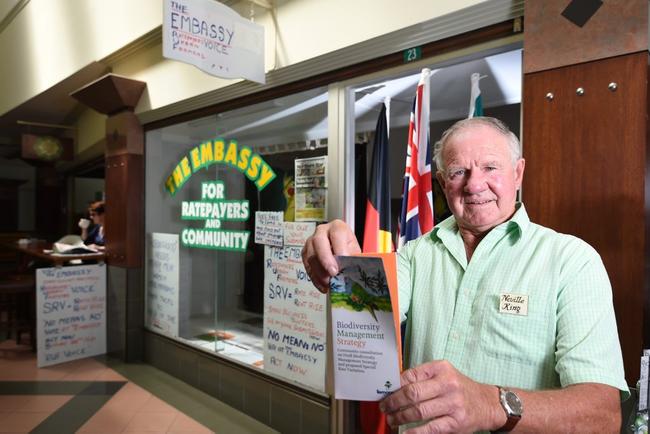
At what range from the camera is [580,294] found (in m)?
0.99

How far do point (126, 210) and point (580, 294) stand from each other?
14.0ft

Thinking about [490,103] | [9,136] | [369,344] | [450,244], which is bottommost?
[369,344]

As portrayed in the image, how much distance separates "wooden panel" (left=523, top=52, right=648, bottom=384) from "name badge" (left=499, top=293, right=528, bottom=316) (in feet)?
2.45

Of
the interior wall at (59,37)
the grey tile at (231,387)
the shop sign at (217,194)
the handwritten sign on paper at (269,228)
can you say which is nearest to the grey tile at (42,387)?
the grey tile at (231,387)

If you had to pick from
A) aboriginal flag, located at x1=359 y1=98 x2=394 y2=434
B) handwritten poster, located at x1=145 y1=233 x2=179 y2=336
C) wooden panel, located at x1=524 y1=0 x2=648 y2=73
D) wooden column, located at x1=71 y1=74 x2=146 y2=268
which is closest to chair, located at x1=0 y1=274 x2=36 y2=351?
wooden column, located at x1=71 y1=74 x2=146 y2=268

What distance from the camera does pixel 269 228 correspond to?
3279 millimetres

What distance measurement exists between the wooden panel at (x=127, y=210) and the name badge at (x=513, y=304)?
13.5 feet

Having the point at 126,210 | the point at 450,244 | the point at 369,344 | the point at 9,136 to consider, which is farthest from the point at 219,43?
the point at 9,136

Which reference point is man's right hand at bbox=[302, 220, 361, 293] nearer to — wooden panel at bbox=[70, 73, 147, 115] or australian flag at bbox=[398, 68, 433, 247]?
australian flag at bbox=[398, 68, 433, 247]

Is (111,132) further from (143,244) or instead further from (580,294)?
(580,294)

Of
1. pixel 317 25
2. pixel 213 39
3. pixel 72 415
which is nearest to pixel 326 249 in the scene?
pixel 213 39

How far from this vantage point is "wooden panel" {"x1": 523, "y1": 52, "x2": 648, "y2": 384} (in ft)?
5.01

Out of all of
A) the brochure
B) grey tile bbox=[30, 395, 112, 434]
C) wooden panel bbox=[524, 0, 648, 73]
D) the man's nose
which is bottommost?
grey tile bbox=[30, 395, 112, 434]

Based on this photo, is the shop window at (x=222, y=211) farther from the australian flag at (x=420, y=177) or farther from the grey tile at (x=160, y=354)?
the australian flag at (x=420, y=177)
